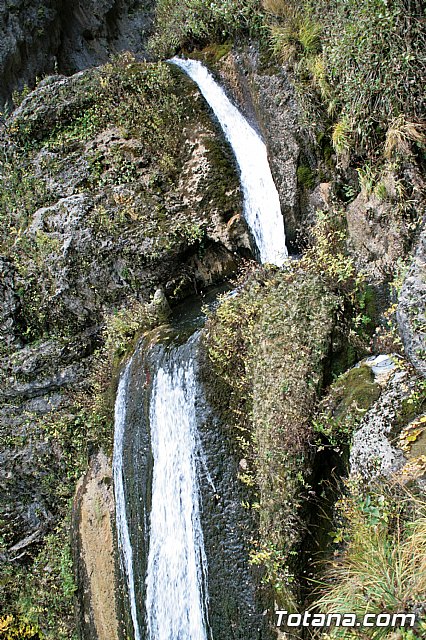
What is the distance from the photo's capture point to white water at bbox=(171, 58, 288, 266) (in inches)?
255

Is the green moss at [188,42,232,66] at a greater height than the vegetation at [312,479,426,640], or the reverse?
the green moss at [188,42,232,66]

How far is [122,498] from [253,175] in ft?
14.2

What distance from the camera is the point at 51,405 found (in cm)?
789

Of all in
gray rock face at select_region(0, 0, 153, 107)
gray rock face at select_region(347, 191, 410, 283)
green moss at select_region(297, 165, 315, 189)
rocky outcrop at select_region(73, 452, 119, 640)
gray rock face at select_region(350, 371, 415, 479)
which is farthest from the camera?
gray rock face at select_region(0, 0, 153, 107)

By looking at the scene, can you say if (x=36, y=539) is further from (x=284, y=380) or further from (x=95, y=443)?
(x=284, y=380)

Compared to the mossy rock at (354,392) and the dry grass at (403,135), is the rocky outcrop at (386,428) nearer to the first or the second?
the mossy rock at (354,392)

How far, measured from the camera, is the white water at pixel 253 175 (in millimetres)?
6469

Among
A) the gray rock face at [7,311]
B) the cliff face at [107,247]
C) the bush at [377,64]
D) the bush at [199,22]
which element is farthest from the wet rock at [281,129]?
the gray rock face at [7,311]

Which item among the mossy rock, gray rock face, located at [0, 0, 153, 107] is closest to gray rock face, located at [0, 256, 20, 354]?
gray rock face, located at [0, 0, 153, 107]

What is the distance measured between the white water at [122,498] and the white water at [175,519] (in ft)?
1.62

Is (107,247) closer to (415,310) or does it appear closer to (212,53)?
(212,53)

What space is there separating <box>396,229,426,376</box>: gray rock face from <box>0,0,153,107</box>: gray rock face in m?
9.81

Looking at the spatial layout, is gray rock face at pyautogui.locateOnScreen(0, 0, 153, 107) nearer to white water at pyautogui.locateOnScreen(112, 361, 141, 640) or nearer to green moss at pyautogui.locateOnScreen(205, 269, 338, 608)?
white water at pyautogui.locateOnScreen(112, 361, 141, 640)

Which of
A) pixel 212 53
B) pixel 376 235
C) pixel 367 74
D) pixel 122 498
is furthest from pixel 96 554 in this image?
pixel 212 53
